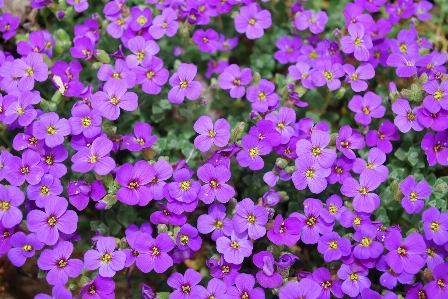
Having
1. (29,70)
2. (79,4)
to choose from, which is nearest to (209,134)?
(29,70)

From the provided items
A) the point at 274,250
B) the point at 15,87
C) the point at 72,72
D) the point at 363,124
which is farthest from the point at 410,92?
the point at 15,87

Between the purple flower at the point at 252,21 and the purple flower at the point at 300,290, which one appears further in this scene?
the purple flower at the point at 252,21

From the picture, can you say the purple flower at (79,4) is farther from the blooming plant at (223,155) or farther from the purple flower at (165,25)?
the purple flower at (165,25)

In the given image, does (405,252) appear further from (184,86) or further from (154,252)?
(184,86)

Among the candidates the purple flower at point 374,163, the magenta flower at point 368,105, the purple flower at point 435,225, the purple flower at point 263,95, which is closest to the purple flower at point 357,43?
the magenta flower at point 368,105

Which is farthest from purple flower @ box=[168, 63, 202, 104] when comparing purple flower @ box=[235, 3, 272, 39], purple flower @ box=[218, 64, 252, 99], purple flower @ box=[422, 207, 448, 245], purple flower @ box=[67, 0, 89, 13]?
purple flower @ box=[422, 207, 448, 245]

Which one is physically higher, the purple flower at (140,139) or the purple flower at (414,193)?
the purple flower at (140,139)

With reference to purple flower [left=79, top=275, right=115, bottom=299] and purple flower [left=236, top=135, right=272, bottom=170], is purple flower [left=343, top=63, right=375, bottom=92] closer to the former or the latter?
purple flower [left=236, top=135, right=272, bottom=170]

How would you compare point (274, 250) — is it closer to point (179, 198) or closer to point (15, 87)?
point (179, 198)
